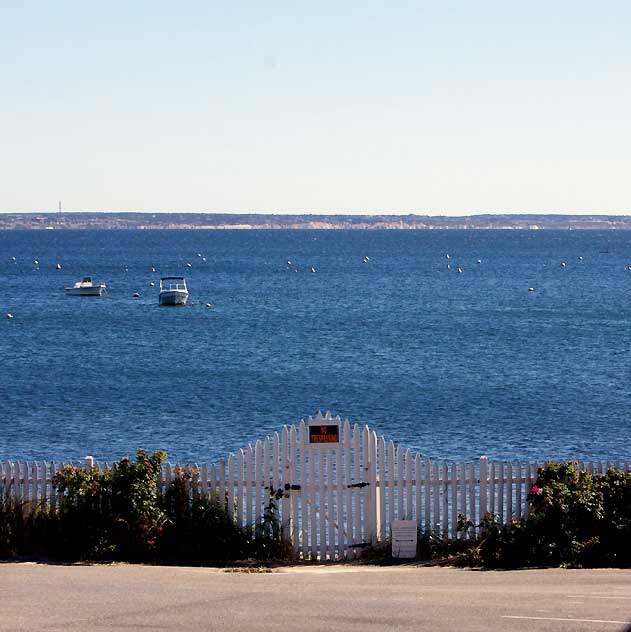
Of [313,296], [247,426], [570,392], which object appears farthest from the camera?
[313,296]

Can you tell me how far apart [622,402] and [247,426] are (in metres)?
15.2

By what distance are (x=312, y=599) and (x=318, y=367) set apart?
43931mm

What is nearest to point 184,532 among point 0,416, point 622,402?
point 0,416

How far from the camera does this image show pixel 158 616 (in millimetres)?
10570

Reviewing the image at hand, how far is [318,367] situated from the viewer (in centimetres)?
5528

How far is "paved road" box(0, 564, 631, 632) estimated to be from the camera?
1027 centimetres

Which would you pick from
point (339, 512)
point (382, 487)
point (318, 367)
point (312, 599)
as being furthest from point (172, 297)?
point (312, 599)

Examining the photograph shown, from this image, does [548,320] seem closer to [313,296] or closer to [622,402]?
[313,296]

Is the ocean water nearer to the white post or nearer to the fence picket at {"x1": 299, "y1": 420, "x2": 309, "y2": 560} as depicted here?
the fence picket at {"x1": 299, "y1": 420, "x2": 309, "y2": 560}

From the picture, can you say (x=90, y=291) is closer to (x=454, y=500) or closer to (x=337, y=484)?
(x=337, y=484)

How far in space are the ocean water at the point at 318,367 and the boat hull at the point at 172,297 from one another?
55.2 inches

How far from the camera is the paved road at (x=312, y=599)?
10.3 metres

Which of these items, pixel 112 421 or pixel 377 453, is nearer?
pixel 377 453

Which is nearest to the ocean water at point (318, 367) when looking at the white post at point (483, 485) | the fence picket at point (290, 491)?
the fence picket at point (290, 491)
